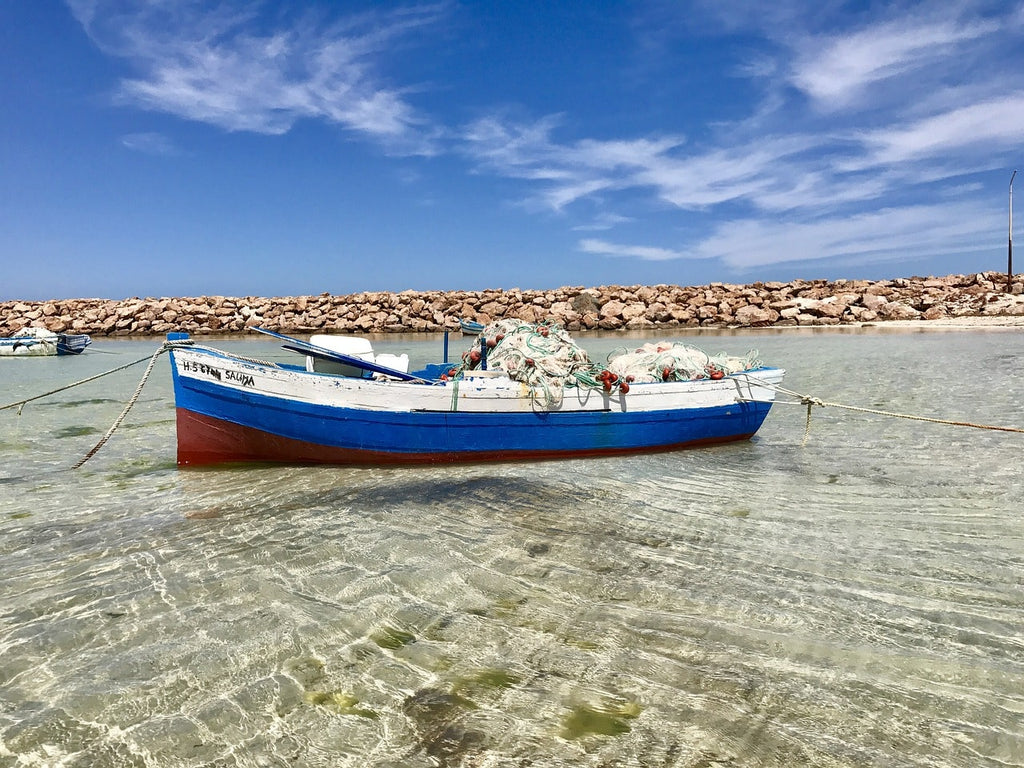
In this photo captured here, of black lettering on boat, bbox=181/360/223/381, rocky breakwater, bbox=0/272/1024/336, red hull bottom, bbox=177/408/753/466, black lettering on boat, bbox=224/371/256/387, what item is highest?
rocky breakwater, bbox=0/272/1024/336

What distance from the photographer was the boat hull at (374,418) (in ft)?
24.7

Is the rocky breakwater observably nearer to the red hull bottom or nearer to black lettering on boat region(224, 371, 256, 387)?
the red hull bottom

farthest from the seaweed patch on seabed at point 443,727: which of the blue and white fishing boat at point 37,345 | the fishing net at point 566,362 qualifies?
the blue and white fishing boat at point 37,345

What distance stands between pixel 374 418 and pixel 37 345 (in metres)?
25.5

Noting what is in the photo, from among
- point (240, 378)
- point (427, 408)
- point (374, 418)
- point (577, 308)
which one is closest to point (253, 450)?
point (240, 378)

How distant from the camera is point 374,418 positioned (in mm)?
7617

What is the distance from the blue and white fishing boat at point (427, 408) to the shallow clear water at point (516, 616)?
411 millimetres

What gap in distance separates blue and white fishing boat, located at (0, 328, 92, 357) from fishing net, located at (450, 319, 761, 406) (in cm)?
2451

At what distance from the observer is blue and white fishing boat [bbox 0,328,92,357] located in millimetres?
25391

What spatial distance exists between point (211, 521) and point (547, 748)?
168 inches

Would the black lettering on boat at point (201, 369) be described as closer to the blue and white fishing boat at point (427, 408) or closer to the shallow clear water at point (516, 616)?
the blue and white fishing boat at point (427, 408)

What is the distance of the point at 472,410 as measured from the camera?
7852 millimetres

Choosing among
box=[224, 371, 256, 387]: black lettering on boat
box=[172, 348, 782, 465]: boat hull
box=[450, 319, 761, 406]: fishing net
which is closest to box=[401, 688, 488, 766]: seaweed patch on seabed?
box=[172, 348, 782, 465]: boat hull

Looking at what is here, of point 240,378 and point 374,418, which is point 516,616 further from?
point 240,378
